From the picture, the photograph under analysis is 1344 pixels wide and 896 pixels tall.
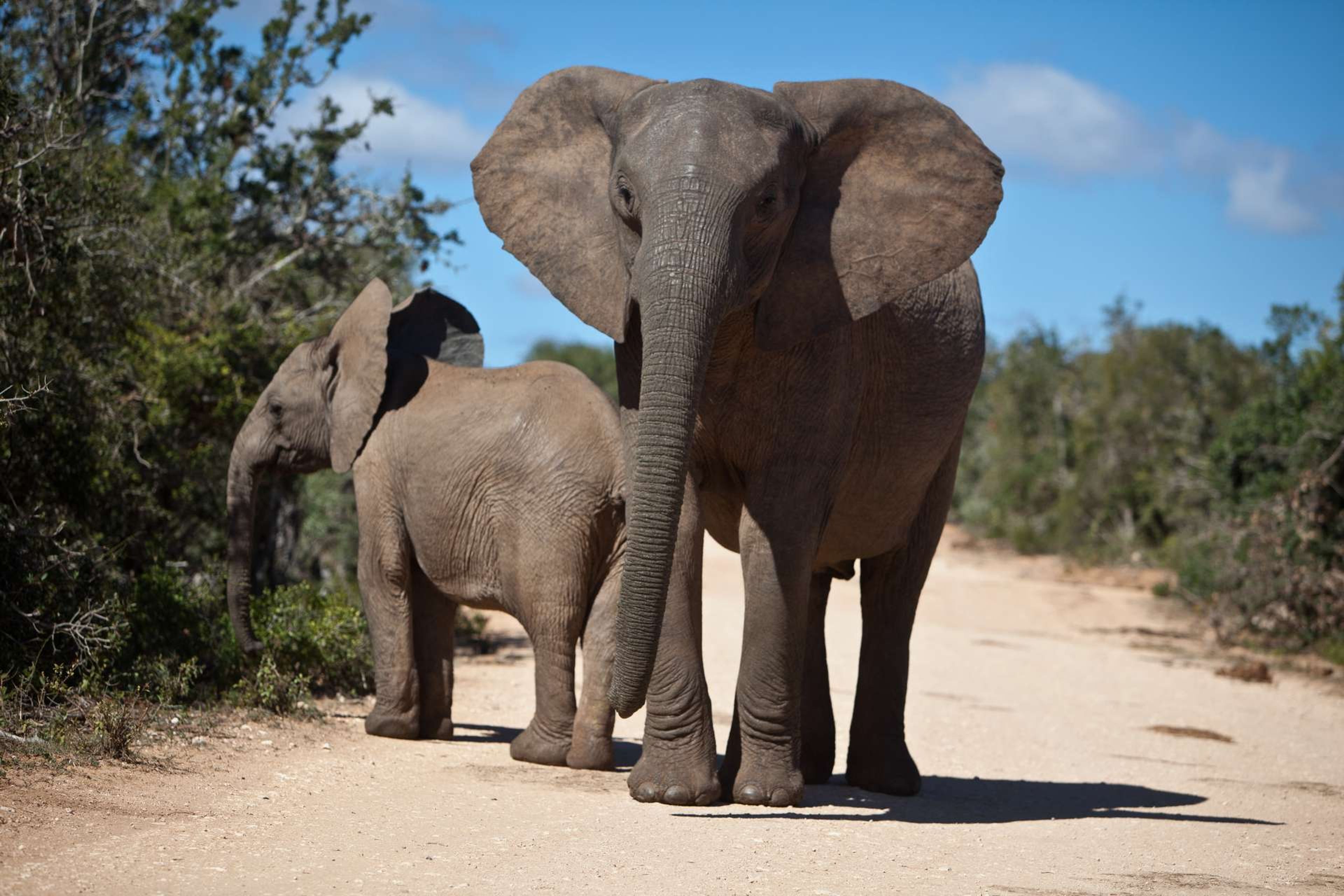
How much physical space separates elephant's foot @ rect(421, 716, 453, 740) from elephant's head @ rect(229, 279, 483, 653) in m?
1.10

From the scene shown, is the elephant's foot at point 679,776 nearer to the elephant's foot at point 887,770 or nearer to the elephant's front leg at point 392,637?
the elephant's foot at point 887,770

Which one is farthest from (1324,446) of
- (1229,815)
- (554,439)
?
(554,439)

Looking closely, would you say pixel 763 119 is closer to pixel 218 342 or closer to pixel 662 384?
pixel 662 384

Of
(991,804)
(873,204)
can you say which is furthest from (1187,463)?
(873,204)

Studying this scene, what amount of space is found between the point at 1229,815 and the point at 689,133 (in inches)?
Result: 178

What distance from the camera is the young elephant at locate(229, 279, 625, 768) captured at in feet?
24.7

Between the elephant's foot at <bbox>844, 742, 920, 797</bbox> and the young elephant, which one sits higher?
the young elephant

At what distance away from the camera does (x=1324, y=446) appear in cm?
1608

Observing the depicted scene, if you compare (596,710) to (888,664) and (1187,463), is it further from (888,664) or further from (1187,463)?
(1187,463)

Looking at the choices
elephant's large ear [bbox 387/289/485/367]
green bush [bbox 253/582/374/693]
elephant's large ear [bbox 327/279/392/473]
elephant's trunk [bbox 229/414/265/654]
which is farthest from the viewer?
green bush [bbox 253/582/374/693]

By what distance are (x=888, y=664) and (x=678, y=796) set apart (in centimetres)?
176

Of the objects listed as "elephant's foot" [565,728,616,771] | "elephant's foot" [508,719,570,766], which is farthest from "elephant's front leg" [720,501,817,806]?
Result: "elephant's foot" [508,719,570,766]

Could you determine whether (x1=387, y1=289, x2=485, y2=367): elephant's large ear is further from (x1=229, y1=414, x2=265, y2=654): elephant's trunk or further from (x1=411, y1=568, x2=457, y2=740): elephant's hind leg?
(x1=411, y1=568, x2=457, y2=740): elephant's hind leg

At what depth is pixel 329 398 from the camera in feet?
28.3
